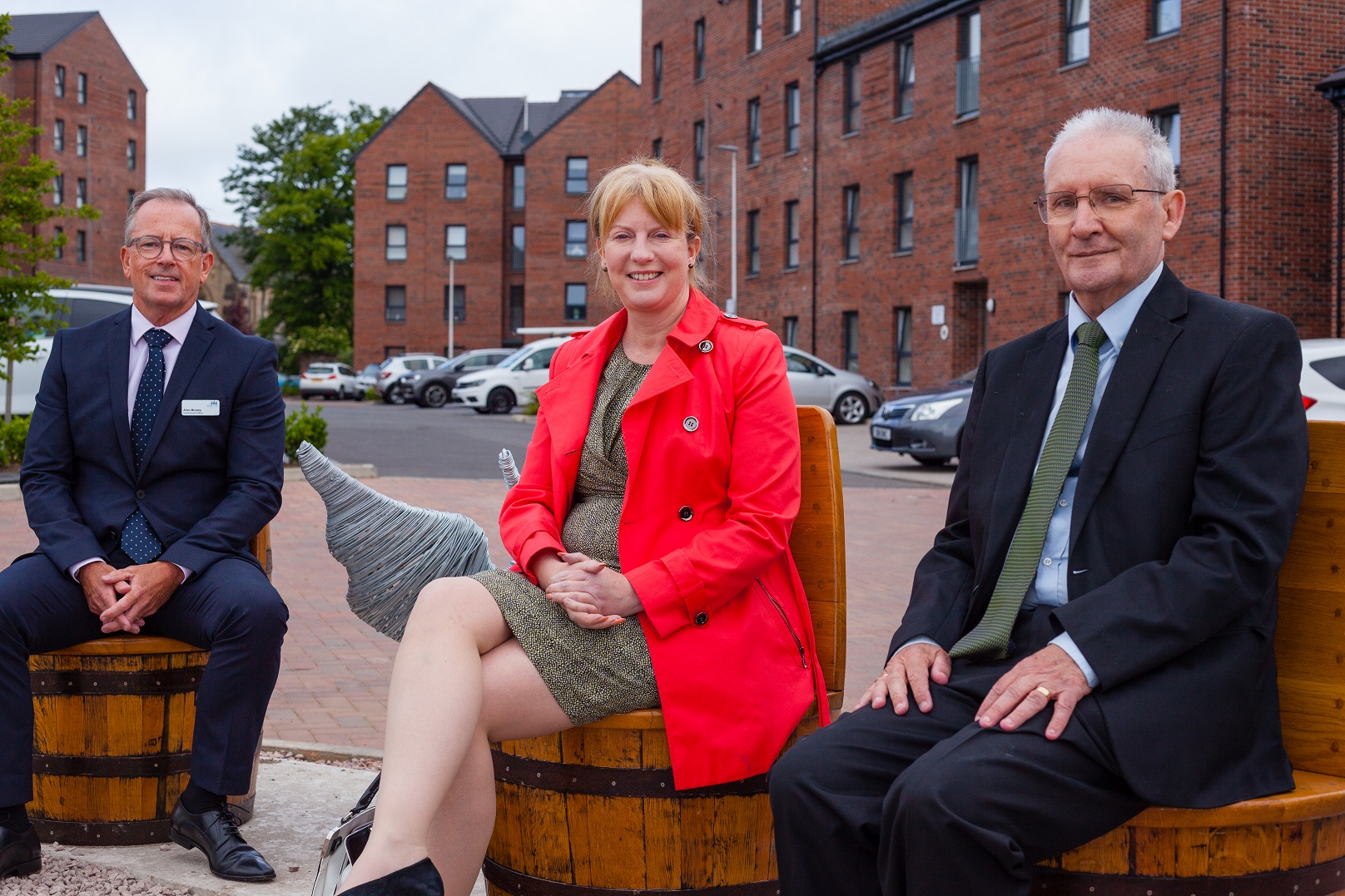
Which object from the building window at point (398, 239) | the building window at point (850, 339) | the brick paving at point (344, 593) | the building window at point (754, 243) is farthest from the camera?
the building window at point (398, 239)

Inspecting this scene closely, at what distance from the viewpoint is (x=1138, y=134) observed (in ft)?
9.27

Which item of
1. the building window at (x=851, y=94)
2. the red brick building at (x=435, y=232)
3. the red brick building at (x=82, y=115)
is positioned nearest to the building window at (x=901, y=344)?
A: the building window at (x=851, y=94)

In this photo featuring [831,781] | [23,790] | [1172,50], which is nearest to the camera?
[831,781]

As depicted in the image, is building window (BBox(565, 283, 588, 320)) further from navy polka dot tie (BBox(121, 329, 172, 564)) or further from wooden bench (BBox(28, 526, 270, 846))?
wooden bench (BBox(28, 526, 270, 846))

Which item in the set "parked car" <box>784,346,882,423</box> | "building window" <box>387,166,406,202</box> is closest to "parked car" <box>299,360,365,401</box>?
"building window" <box>387,166,406,202</box>

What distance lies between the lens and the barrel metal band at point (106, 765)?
3781 millimetres

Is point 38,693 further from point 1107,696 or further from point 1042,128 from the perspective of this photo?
point 1042,128

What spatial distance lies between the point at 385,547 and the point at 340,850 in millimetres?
821

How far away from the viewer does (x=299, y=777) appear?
457cm

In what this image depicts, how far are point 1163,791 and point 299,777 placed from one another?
10.2 feet

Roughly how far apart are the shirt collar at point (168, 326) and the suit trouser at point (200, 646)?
0.79 m

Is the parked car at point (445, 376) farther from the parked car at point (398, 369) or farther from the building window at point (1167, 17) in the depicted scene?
the building window at point (1167, 17)

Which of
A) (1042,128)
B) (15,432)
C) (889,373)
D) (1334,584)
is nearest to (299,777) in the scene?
(1334,584)

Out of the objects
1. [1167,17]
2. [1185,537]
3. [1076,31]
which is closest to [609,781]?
[1185,537]
